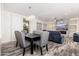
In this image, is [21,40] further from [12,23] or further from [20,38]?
[12,23]

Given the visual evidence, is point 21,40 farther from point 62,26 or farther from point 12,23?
point 62,26

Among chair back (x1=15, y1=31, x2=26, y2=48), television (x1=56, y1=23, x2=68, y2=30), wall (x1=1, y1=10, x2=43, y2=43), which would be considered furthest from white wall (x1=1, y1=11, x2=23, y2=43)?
television (x1=56, y1=23, x2=68, y2=30)

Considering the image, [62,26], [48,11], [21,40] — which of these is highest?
[48,11]

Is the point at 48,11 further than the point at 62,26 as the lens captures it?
No

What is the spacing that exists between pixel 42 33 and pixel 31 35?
43cm

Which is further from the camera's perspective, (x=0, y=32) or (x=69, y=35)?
(x=69, y=35)

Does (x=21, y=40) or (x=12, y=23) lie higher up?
(x=12, y=23)

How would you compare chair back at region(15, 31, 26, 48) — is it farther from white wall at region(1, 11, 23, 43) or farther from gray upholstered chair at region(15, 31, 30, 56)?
white wall at region(1, 11, 23, 43)

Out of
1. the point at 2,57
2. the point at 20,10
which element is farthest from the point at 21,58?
the point at 20,10

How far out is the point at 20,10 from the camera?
2.36 metres

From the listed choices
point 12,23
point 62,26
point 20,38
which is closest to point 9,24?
point 12,23

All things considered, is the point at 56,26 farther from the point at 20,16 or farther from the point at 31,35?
the point at 20,16

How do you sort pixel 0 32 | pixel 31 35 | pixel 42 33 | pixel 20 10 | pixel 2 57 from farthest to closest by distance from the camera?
pixel 31 35 → pixel 42 33 → pixel 20 10 → pixel 0 32 → pixel 2 57

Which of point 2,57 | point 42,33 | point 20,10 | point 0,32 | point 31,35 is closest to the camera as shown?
point 2,57
